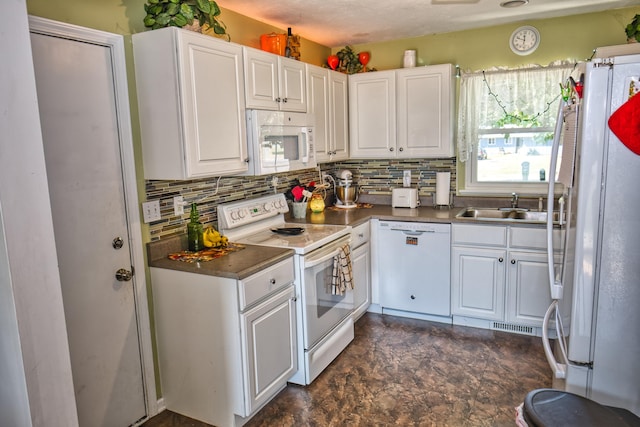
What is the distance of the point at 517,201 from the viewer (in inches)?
152

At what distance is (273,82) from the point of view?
3000mm

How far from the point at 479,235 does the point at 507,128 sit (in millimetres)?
1072

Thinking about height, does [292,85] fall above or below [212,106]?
above

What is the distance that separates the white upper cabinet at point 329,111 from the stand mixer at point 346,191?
0.18 metres

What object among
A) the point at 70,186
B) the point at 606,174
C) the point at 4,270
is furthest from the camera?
the point at 70,186

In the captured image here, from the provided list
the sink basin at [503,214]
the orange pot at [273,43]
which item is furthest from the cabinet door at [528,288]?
the orange pot at [273,43]

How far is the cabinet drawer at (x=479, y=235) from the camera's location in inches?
134

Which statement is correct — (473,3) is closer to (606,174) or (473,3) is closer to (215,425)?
(606,174)

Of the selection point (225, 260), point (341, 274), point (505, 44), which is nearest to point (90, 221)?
point (225, 260)

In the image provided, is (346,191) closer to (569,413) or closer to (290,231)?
(290,231)

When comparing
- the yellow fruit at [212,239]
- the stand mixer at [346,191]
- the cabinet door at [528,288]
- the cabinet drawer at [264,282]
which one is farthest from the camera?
the stand mixer at [346,191]

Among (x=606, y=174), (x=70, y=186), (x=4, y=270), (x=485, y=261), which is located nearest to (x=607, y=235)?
(x=606, y=174)

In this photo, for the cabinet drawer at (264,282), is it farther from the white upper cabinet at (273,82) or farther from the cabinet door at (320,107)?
the cabinet door at (320,107)

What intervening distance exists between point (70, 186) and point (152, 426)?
1.36 metres
